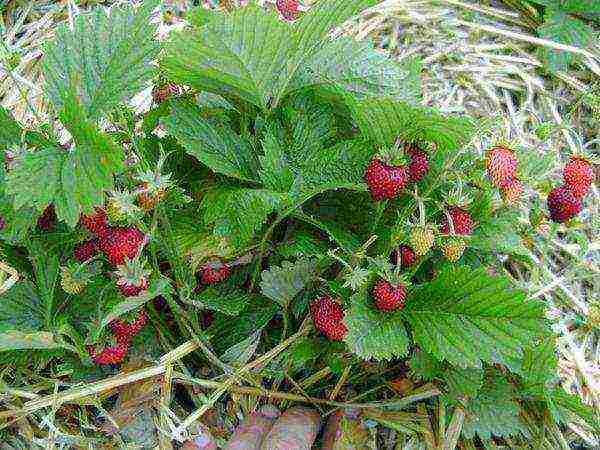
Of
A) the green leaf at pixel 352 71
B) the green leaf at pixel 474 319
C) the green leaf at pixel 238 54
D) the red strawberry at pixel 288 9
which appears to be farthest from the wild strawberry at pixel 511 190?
the red strawberry at pixel 288 9

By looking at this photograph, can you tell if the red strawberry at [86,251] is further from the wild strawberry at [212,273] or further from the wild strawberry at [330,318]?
the wild strawberry at [330,318]

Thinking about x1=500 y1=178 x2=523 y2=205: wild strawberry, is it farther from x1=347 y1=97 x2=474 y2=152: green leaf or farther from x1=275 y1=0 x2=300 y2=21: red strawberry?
x1=275 y1=0 x2=300 y2=21: red strawberry

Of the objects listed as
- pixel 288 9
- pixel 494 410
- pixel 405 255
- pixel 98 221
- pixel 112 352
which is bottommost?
pixel 494 410

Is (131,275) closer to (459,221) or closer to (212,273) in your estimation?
(212,273)

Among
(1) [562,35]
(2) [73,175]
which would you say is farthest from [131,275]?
(1) [562,35]

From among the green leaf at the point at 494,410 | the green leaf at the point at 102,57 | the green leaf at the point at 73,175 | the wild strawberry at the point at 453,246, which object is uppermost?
the green leaf at the point at 102,57

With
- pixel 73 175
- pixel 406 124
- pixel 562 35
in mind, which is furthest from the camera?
pixel 562 35
